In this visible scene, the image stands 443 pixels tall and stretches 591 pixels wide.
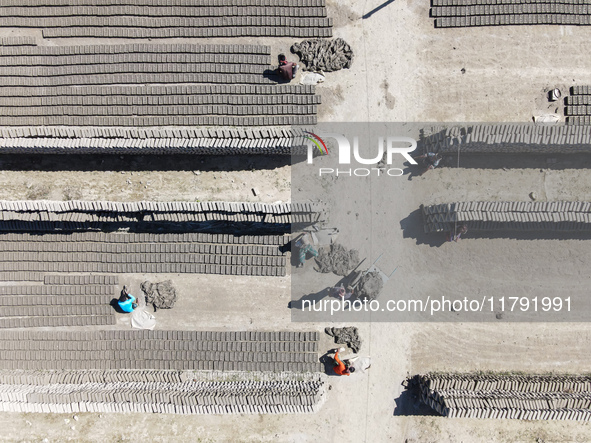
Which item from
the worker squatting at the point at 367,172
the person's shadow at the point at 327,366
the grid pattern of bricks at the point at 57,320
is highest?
the worker squatting at the point at 367,172

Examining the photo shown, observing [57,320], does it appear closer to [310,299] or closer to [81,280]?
[81,280]

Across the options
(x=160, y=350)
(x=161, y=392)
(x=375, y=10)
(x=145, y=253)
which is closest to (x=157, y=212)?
(x=145, y=253)

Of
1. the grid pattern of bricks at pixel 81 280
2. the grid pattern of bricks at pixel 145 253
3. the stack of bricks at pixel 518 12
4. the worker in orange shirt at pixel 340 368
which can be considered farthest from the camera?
the grid pattern of bricks at pixel 81 280

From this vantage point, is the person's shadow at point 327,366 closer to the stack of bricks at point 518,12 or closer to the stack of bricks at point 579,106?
the stack of bricks at point 579,106

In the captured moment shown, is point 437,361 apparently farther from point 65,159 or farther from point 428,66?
point 65,159

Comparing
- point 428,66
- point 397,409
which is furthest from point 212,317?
point 428,66

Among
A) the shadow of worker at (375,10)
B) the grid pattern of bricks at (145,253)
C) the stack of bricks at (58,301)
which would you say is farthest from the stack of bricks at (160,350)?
the shadow of worker at (375,10)
